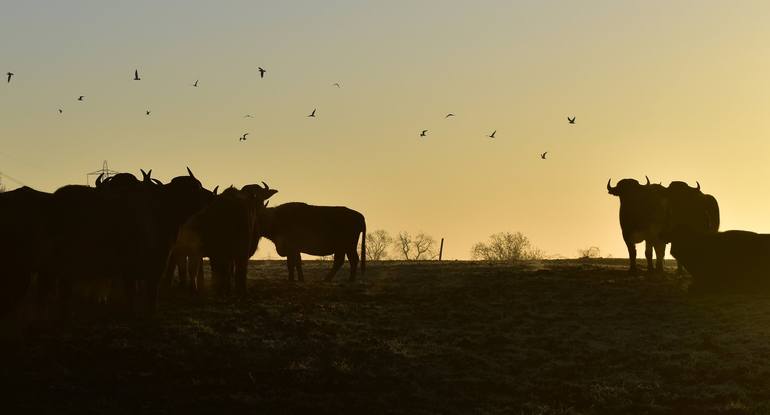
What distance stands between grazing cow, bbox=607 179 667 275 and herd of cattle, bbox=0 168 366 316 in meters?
13.0

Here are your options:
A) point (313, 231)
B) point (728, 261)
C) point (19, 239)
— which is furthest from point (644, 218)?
point (19, 239)

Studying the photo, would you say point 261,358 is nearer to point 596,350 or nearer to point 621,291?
point 596,350

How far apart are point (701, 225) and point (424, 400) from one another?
19.9 meters

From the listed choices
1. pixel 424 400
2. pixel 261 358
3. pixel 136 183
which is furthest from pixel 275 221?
pixel 424 400

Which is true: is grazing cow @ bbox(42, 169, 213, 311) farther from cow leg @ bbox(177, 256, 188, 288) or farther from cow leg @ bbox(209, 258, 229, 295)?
cow leg @ bbox(177, 256, 188, 288)

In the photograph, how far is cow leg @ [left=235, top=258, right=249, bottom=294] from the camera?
77.1 feet

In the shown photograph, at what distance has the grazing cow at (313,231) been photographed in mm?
30031

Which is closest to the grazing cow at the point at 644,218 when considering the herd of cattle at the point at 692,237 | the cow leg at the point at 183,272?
the herd of cattle at the point at 692,237

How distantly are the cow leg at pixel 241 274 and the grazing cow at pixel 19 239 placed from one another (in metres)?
6.42

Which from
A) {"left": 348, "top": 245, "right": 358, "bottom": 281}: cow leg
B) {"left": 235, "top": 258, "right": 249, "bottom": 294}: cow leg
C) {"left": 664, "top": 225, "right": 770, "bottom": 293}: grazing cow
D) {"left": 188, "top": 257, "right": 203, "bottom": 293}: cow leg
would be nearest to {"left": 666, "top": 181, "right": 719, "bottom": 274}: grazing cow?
{"left": 664, "top": 225, "right": 770, "bottom": 293}: grazing cow

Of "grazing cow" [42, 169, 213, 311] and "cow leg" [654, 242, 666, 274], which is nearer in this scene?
"grazing cow" [42, 169, 213, 311]

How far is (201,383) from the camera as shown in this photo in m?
14.5

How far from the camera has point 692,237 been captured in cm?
2677

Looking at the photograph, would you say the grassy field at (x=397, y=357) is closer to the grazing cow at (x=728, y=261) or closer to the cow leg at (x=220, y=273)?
the cow leg at (x=220, y=273)
